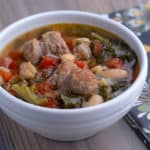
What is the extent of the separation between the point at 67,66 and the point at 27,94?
0.36 feet

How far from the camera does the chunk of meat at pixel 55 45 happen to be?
3.24 ft

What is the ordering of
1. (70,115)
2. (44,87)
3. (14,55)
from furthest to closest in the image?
(14,55)
(44,87)
(70,115)

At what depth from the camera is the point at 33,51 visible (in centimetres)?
96

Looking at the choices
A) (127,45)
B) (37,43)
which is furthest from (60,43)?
(127,45)

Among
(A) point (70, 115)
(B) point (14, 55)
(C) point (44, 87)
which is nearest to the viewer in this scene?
(A) point (70, 115)

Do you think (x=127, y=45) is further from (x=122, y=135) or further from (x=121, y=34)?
(x=122, y=135)

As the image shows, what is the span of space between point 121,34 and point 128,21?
0.86 feet

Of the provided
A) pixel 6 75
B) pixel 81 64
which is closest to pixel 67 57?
pixel 81 64

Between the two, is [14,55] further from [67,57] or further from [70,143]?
[70,143]

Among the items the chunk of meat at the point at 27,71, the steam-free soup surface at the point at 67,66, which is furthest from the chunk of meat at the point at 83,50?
the chunk of meat at the point at 27,71

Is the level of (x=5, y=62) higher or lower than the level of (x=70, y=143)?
higher

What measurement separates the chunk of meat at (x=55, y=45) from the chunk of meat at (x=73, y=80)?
77 mm

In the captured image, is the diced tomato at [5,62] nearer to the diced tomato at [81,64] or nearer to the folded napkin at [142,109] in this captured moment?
the diced tomato at [81,64]

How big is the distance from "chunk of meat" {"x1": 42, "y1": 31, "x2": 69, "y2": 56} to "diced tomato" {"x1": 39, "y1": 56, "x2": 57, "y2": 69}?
3 centimetres
